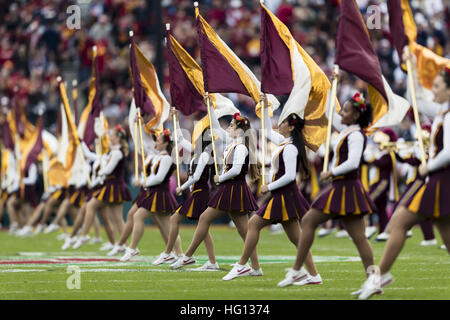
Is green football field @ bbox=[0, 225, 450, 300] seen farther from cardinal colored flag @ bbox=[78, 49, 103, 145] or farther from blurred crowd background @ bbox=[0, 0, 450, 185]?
blurred crowd background @ bbox=[0, 0, 450, 185]

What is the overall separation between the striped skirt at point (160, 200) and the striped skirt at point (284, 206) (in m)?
2.82

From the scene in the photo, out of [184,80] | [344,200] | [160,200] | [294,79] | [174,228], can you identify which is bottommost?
[174,228]

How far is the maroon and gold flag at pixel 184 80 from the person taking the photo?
11141 millimetres

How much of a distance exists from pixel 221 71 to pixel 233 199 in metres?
1.71

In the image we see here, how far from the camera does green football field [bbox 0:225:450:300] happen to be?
7.60 m

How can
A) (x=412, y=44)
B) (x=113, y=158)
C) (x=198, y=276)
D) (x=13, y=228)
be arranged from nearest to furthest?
1. (x=412, y=44)
2. (x=198, y=276)
3. (x=113, y=158)
4. (x=13, y=228)

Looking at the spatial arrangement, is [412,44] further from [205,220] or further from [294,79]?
[205,220]

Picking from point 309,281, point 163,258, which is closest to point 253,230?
point 309,281

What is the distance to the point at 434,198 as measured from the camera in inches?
264

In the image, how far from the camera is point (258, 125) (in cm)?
2083

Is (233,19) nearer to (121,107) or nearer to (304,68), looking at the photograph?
(121,107)

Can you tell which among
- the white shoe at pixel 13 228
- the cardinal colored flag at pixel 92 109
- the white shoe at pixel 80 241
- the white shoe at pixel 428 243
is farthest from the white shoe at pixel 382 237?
the white shoe at pixel 13 228

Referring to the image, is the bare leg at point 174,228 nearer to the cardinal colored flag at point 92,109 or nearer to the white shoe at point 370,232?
the cardinal colored flag at point 92,109

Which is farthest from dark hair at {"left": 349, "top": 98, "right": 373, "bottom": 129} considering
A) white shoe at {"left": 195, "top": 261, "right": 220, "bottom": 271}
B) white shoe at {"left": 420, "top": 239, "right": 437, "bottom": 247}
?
white shoe at {"left": 420, "top": 239, "right": 437, "bottom": 247}
